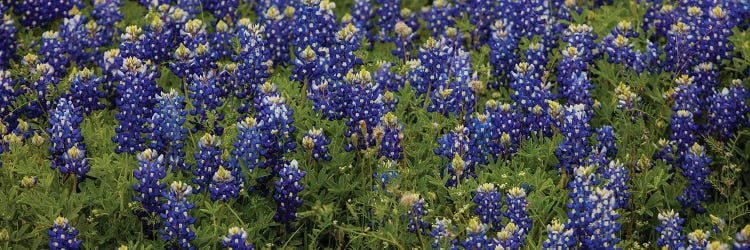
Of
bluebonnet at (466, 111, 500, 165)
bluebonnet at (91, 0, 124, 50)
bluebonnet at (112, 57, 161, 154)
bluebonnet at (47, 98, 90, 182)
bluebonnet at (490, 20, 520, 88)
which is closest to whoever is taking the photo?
bluebonnet at (47, 98, 90, 182)

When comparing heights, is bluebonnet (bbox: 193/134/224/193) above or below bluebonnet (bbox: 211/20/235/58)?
above

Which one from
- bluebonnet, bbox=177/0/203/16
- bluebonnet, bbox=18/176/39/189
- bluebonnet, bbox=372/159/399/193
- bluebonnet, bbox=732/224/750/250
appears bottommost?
bluebonnet, bbox=177/0/203/16

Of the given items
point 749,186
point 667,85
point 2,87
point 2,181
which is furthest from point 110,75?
point 749,186

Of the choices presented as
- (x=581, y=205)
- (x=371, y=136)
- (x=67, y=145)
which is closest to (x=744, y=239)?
(x=581, y=205)

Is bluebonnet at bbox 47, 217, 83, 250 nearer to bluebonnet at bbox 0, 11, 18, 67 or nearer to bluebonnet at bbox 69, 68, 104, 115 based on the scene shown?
bluebonnet at bbox 69, 68, 104, 115

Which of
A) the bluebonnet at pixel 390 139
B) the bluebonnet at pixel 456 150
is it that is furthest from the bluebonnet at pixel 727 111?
the bluebonnet at pixel 390 139

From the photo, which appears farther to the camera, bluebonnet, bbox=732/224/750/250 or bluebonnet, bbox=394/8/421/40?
bluebonnet, bbox=394/8/421/40

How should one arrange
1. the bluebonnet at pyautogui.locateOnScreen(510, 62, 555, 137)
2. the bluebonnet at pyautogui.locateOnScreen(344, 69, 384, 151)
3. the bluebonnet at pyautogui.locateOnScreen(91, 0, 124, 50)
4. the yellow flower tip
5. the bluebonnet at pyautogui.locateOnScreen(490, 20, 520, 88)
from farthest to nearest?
the bluebonnet at pyautogui.locateOnScreen(91, 0, 124, 50), the bluebonnet at pyautogui.locateOnScreen(490, 20, 520, 88), the bluebonnet at pyautogui.locateOnScreen(510, 62, 555, 137), the bluebonnet at pyautogui.locateOnScreen(344, 69, 384, 151), the yellow flower tip

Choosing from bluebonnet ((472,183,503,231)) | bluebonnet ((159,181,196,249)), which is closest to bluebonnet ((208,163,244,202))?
bluebonnet ((159,181,196,249))

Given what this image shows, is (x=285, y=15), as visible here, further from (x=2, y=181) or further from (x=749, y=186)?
(x=749, y=186)
